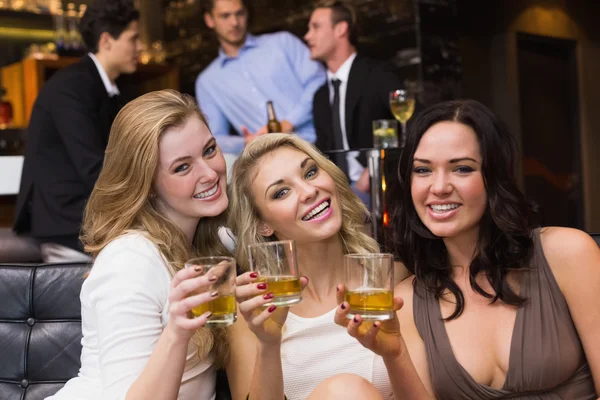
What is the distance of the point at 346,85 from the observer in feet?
16.0

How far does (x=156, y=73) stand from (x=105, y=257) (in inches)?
205

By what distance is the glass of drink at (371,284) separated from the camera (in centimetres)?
167

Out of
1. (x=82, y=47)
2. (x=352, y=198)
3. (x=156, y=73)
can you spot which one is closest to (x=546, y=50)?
(x=156, y=73)

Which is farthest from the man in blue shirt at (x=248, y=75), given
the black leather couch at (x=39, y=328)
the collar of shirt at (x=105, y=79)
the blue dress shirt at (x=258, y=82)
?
the black leather couch at (x=39, y=328)

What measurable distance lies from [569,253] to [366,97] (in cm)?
271

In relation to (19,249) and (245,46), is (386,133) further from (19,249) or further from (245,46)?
(245,46)

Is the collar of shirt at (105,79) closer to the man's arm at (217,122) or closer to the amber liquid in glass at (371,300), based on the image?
the man's arm at (217,122)

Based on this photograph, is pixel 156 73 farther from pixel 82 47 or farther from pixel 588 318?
pixel 588 318

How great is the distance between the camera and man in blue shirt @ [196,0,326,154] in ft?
19.6

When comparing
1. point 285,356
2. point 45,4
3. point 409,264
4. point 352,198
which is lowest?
point 285,356

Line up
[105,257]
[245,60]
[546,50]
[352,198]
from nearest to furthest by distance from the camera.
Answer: [105,257], [352,198], [245,60], [546,50]

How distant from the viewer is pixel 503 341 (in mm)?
2164

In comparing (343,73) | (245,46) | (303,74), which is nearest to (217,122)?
(245,46)

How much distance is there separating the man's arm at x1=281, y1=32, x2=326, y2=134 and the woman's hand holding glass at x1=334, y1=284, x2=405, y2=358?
376 cm
